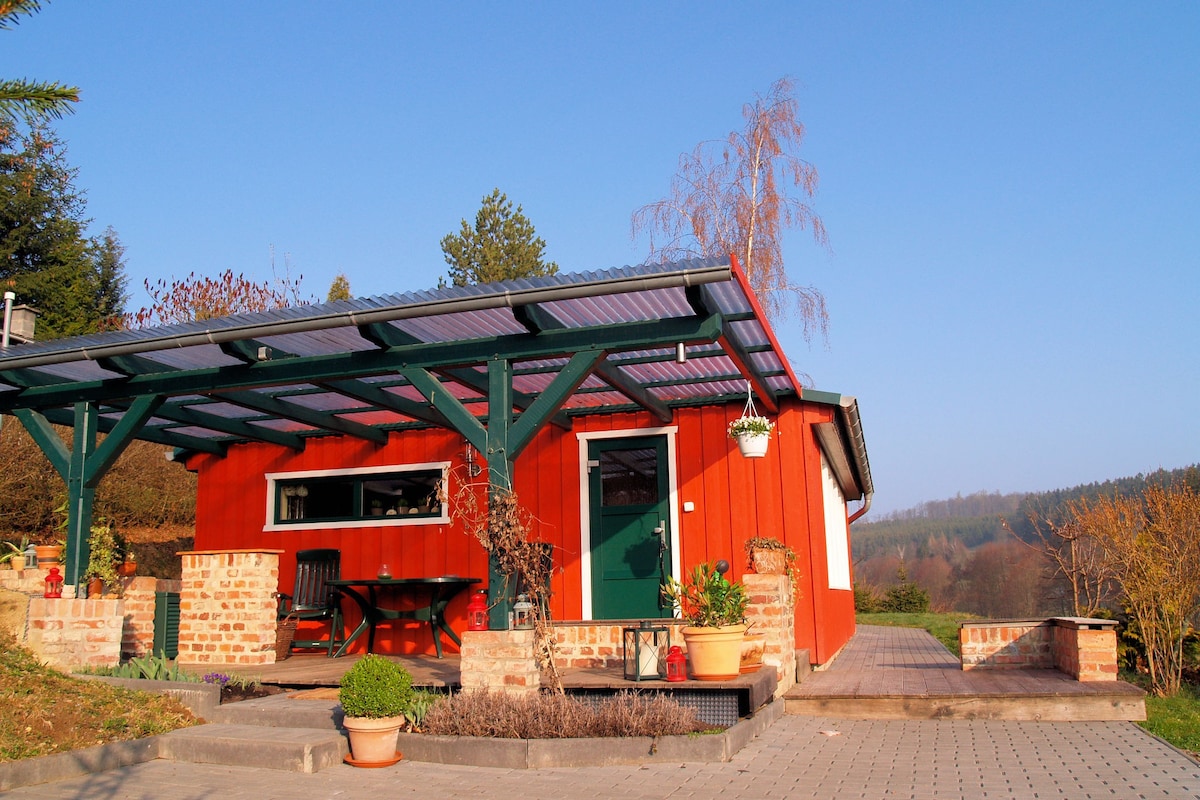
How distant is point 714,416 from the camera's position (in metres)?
9.56

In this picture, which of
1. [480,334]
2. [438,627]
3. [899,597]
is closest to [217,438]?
[438,627]

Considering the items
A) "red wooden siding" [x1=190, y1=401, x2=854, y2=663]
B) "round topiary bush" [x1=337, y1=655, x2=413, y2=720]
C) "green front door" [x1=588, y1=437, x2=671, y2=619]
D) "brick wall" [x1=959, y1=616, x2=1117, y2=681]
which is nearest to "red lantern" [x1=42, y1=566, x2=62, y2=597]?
"red wooden siding" [x1=190, y1=401, x2=854, y2=663]

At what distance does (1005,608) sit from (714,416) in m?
23.6

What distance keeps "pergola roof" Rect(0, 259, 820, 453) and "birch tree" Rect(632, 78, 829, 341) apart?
8368 mm

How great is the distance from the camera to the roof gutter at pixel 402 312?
584 centimetres

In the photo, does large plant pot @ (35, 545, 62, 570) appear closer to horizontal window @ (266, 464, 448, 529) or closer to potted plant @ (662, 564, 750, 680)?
horizontal window @ (266, 464, 448, 529)

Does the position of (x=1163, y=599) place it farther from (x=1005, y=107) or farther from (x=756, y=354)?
(x=1005, y=107)

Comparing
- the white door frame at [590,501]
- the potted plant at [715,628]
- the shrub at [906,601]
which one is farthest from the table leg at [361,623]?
the shrub at [906,601]

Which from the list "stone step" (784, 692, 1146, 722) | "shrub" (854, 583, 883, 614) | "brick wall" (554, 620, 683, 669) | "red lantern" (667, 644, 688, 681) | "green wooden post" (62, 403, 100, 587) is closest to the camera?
"red lantern" (667, 644, 688, 681)

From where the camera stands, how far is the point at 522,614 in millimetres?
6516

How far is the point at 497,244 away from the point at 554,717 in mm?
20209

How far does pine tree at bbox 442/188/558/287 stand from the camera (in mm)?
24844

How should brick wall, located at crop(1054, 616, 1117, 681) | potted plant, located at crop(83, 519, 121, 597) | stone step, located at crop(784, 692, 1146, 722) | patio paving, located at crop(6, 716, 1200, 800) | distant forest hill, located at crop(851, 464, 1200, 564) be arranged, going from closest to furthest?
patio paving, located at crop(6, 716, 1200, 800) → stone step, located at crop(784, 692, 1146, 722) → brick wall, located at crop(1054, 616, 1117, 681) → potted plant, located at crop(83, 519, 121, 597) → distant forest hill, located at crop(851, 464, 1200, 564)

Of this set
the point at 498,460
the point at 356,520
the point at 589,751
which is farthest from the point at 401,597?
the point at 589,751
